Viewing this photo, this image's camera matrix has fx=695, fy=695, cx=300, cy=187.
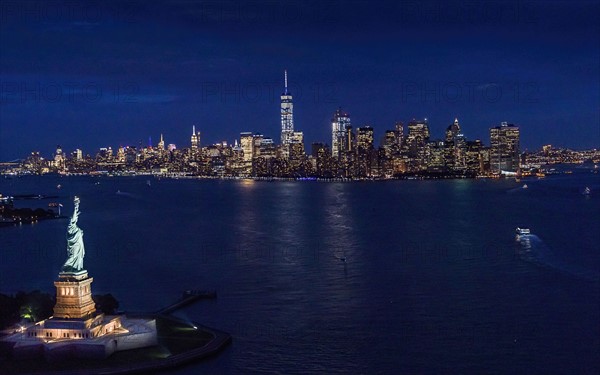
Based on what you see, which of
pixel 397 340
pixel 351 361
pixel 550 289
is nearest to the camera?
pixel 351 361

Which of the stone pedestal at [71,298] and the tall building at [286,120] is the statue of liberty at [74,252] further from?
the tall building at [286,120]

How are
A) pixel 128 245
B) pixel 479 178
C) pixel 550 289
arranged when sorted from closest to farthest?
pixel 550 289
pixel 128 245
pixel 479 178

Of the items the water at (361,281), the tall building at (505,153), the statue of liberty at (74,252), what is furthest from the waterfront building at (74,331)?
the tall building at (505,153)

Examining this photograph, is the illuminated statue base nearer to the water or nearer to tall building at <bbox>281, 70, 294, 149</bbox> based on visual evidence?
the water

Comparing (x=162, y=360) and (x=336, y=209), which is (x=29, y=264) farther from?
(x=336, y=209)

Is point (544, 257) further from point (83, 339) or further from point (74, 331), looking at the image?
point (74, 331)

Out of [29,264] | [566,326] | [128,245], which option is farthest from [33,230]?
[566,326]

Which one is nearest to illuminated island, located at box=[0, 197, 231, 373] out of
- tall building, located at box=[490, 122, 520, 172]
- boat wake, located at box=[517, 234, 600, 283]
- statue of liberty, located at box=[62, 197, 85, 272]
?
statue of liberty, located at box=[62, 197, 85, 272]
